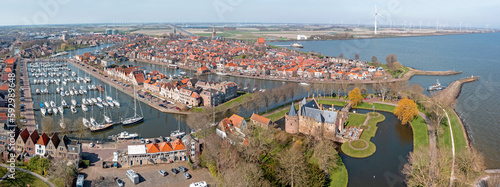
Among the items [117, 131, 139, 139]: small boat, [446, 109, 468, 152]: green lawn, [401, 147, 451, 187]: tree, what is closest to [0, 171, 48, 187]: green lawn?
[117, 131, 139, 139]: small boat

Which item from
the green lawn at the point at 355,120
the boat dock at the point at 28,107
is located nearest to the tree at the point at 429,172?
the green lawn at the point at 355,120

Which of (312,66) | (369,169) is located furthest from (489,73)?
(369,169)

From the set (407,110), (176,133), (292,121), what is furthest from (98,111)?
(407,110)

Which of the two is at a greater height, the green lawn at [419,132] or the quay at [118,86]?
the quay at [118,86]

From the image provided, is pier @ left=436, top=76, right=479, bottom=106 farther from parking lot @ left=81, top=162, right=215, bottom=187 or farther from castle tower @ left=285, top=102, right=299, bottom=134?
parking lot @ left=81, top=162, right=215, bottom=187

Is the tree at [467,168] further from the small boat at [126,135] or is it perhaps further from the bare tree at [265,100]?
the small boat at [126,135]

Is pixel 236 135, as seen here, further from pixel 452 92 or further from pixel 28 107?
pixel 452 92
